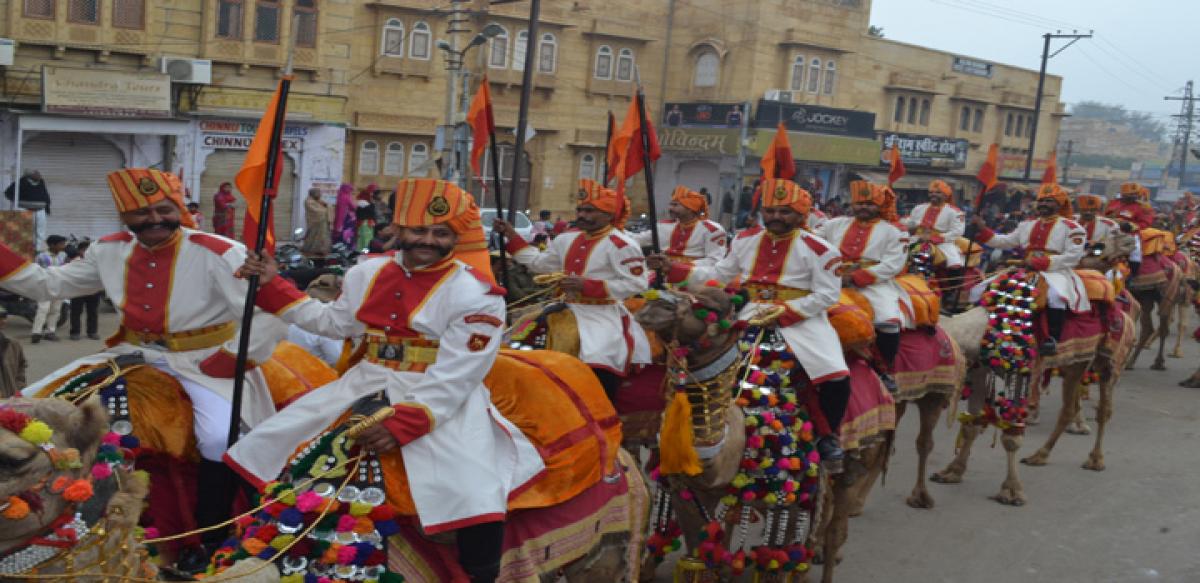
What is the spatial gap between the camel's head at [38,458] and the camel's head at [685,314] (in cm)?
278

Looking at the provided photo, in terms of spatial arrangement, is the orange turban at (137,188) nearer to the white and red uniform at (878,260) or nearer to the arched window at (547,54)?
the white and red uniform at (878,260)

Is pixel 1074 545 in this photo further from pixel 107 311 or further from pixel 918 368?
pixel 107 311

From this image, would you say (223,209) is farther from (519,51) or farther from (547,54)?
(547,54)

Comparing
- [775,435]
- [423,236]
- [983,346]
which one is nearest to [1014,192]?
[983,346]

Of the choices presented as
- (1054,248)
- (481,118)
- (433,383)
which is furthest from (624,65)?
(433,383)

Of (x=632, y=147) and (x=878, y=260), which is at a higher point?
(x=632, y=147)

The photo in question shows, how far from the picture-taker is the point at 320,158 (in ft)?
93.2

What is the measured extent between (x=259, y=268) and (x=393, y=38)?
93.3ft

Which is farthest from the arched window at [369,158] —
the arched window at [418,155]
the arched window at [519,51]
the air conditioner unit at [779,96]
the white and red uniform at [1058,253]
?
the white and red uniform at [1058,253]

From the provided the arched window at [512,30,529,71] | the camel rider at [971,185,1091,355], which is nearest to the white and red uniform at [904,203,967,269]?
the camel rider at [971,185,1091,355]

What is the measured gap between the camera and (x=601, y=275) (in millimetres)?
9031

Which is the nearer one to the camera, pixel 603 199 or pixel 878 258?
pixel 603 199

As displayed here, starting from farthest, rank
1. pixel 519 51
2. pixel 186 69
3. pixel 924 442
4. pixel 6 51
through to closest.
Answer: pixel 519 51, pixel 186 69, pixel 6 51, pixel 924 442

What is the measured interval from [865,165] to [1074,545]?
3491 centimetres
